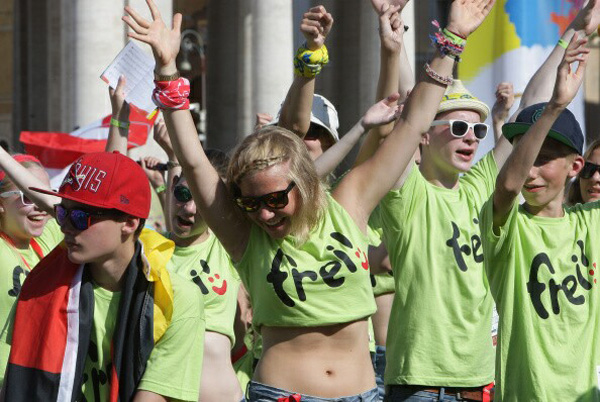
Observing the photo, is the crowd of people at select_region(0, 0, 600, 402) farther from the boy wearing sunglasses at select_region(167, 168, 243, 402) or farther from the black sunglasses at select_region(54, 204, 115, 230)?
the boy wearing sunglasses at select_region(167, 168, 243, 402)

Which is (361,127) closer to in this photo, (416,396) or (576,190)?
(416,396)

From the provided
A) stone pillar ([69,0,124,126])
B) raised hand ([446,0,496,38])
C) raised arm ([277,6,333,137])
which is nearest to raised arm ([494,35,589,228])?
raised hand ([446,0,496,38])

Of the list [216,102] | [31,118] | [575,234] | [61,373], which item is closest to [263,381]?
[61,373]

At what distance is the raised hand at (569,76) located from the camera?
4.94 meters

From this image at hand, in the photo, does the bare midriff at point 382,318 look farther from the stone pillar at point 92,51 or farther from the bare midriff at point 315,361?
the stone pillar at point 92,51

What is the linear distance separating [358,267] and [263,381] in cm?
53

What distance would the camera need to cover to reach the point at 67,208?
450 cm

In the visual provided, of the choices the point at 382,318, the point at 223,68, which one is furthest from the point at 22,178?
the point at 223,68

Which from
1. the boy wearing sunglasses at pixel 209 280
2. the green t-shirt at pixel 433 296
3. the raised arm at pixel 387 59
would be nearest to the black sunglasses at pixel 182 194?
the boy wearing sunglasses at pixel 209 280

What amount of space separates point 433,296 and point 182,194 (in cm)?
158

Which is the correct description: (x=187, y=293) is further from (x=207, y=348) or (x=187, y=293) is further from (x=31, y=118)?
(x=31, y=118)

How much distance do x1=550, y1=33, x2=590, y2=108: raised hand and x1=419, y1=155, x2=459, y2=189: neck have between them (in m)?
1.51

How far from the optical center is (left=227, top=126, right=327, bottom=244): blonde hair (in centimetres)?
479

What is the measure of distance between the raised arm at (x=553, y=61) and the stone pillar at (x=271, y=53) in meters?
13.6
